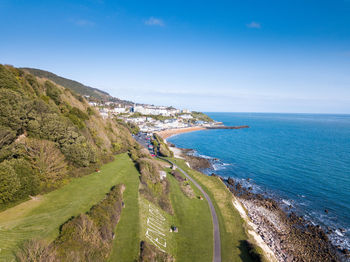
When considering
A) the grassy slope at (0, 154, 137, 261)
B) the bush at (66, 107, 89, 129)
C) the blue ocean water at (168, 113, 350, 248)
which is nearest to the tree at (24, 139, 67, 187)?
the grassy slope at (0, 154, 137, 261)

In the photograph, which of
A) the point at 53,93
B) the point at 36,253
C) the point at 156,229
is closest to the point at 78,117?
the point at 53,93

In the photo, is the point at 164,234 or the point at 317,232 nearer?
the point at 164,234

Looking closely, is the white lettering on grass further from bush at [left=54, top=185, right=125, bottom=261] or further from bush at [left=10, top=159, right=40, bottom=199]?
bush at [left=10, top=159, right=40, bottom=199]

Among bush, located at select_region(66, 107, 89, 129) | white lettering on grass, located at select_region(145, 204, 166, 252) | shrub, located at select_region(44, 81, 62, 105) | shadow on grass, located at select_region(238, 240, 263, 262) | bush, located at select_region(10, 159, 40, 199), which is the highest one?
shrub, located at select_region(44, 81, 62, 105)

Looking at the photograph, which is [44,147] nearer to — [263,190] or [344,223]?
[263,190]

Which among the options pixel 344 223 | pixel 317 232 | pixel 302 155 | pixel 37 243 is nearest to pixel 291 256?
pixel 317 232

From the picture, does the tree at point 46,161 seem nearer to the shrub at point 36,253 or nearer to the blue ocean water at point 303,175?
the shrub at point 36,253

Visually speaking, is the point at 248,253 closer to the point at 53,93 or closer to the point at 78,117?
the point at 78,117
